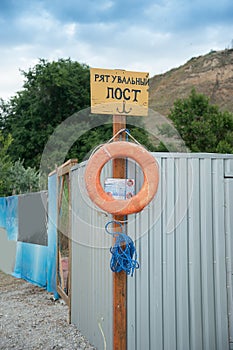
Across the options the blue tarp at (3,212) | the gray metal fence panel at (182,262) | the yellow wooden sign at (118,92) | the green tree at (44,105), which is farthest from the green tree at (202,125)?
the yellow wooden sign at (118,92)

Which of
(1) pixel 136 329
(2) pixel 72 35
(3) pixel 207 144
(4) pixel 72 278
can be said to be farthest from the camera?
(2) pixel 72 35

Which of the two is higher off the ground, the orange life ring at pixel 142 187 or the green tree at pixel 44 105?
the green tree at pixel 44 105

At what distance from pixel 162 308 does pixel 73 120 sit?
161 cm

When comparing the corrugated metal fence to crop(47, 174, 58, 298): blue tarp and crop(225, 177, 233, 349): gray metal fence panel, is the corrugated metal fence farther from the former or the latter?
crop(47, 174, 58, 298): blue tarp

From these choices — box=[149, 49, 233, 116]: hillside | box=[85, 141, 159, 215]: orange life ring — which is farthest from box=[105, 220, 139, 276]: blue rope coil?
box=[149, 49, 233, 116]: hillside

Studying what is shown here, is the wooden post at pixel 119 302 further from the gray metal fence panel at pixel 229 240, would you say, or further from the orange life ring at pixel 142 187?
the gray metal fence panel at pixel 229 240

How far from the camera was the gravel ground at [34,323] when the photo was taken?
3887 millimetres

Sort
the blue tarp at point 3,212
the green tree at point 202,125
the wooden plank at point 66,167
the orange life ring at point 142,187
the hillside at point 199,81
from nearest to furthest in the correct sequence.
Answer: the orange life ring at point 142,187
the wooden plank at point 66,167
the blue tarp at point 3,212
the green tree at point 202,125
the hillside at point 199,81

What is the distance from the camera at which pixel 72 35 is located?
50.3 ft

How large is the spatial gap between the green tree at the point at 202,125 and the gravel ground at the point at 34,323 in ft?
22.3

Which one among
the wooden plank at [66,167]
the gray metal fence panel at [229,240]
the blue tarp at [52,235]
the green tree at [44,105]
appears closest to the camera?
the gray metal fence panel at [229,240]

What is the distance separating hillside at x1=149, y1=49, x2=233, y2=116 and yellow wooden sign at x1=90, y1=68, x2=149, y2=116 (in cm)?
2820

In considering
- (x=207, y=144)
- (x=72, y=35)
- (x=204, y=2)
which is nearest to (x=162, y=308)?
(x=207, y=144)

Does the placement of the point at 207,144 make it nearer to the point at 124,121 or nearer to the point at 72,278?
the point at 72,278
